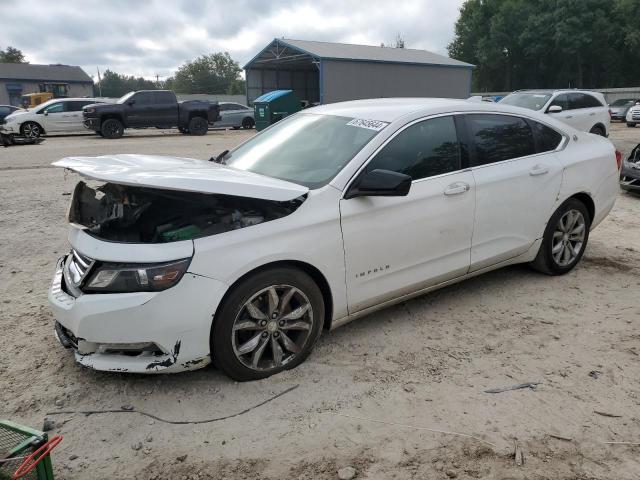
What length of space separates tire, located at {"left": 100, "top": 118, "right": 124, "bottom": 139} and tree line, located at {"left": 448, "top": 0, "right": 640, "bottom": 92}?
47904mm

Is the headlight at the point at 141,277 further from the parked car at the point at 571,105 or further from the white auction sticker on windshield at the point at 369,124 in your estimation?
the parked car at the point at 571,105

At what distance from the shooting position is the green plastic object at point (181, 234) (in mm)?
2996

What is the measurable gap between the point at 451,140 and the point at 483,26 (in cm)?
6606

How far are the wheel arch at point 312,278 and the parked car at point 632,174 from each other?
7.10 meters

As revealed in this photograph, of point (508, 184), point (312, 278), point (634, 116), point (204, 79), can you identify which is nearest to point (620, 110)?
point (634, 116)

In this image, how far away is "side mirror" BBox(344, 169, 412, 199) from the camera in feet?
10.3

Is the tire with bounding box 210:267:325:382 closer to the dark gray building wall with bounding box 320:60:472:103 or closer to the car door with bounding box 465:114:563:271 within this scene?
the car door with bounding box 465:114:563:271

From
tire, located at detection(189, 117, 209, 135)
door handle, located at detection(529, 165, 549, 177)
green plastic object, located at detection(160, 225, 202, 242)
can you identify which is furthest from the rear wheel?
green plastic object, located at detection(160, 225, 202, 242)

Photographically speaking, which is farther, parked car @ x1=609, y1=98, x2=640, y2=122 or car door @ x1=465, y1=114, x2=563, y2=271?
parked car @ x1=609, y1=98, x2=640, y2=122

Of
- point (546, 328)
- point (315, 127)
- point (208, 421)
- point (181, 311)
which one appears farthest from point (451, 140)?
point (208, 421)

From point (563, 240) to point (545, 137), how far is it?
938 mm

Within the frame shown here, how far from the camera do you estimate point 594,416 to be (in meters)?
2.77

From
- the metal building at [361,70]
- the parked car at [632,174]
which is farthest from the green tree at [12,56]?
the parked car at [632,174]

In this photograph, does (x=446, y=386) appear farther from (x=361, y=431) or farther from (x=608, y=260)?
(x=608, y=260)
